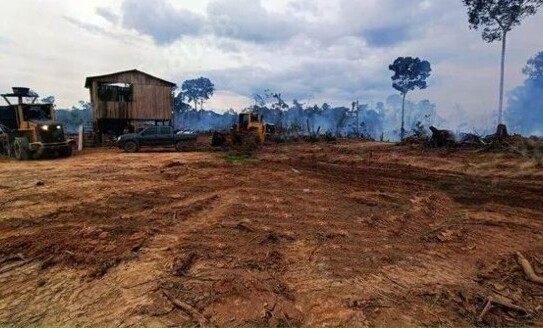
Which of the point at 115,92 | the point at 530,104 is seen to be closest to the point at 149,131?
the point at 115,92

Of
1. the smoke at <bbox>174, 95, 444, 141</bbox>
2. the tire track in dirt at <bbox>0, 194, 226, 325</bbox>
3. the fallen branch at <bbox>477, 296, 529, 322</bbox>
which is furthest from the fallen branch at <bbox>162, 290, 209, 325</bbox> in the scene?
the smoke at <bbox>174, 95, 444, 141</bbox>

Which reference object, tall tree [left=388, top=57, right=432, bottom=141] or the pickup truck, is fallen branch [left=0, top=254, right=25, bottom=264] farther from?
tall tree [left=388, top=57, right=432, bottom=141]

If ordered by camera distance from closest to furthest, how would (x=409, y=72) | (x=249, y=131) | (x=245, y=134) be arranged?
(x=245, y=134)
(x=249, y=131)
(x=409, y=72)

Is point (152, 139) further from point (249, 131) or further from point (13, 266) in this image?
point (13, 266)

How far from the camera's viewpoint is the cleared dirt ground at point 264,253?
3777mm

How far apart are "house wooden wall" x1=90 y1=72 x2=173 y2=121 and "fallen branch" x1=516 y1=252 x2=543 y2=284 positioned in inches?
1091

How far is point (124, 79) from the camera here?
91.4ft

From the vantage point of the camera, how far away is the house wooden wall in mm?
27547

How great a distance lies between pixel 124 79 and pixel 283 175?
2134cm

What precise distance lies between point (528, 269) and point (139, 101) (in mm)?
28156

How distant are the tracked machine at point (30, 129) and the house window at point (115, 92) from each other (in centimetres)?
905

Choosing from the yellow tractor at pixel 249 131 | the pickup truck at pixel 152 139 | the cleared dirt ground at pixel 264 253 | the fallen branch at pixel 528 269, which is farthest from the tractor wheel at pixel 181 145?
the fallen branch at pixel 528 269

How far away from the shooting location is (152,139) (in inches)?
833

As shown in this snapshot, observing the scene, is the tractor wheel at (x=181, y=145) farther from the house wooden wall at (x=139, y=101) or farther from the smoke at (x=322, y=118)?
the smoke at (x=322, y=118)
